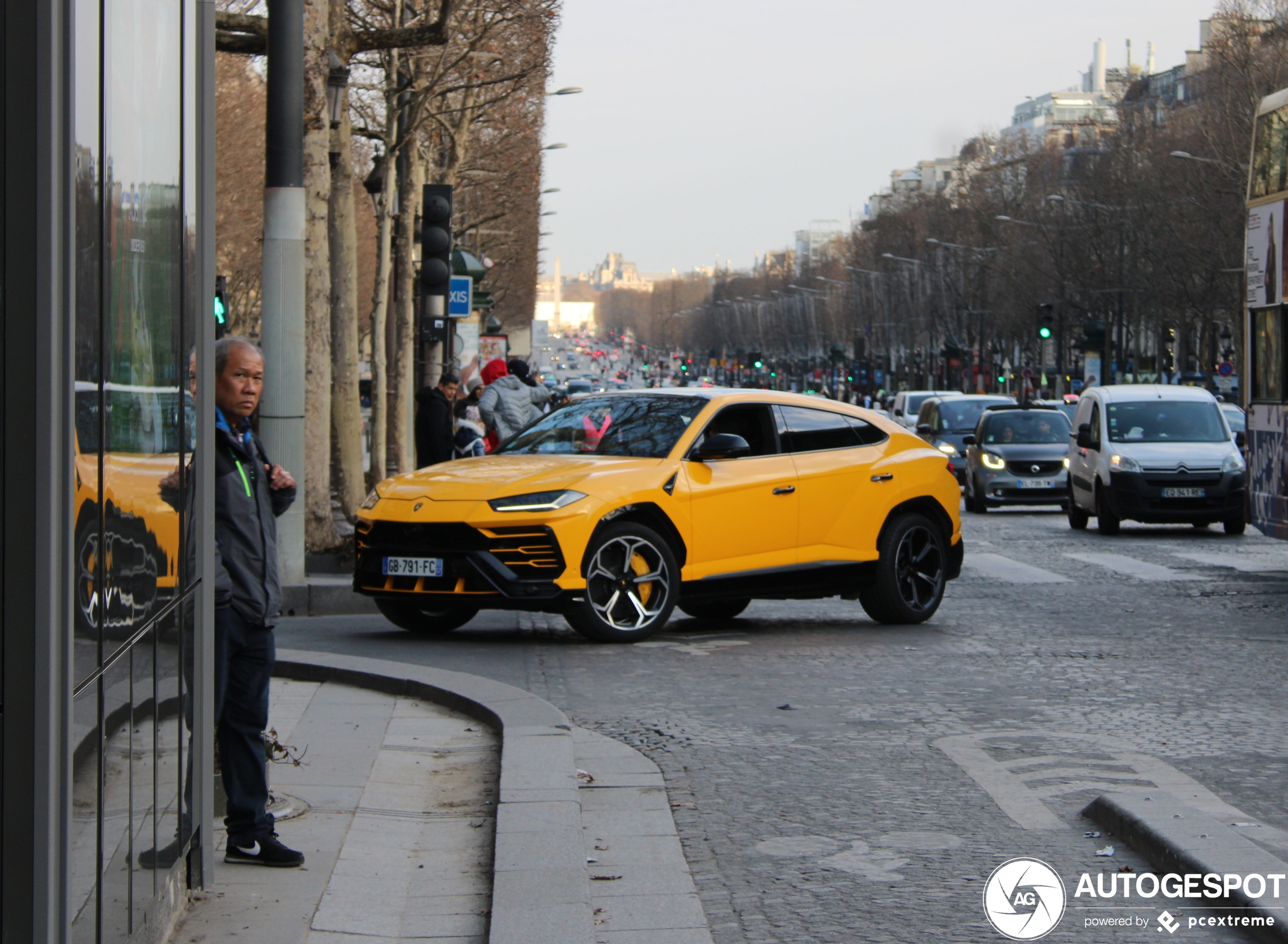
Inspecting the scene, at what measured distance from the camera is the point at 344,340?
21547mm

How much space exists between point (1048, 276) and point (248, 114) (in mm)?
31640

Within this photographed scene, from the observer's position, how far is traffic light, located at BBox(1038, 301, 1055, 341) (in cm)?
4056

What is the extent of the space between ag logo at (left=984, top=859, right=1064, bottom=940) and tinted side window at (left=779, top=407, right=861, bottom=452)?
6.52 metres

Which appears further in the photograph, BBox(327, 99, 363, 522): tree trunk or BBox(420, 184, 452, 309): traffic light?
BBox(327, 99, 363, 522): tree trunk

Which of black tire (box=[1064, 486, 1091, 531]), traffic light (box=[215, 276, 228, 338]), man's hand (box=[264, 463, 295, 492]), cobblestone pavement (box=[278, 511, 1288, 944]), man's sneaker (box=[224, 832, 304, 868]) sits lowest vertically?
black tire (box=[1064, 486, 1091, 531])

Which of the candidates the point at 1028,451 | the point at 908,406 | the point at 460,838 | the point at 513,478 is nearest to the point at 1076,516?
the point at 1028,451

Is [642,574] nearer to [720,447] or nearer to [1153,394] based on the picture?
[720,447]

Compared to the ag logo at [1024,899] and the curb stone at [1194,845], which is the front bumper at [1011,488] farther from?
the ag logo at [1024,899]

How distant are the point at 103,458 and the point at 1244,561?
53.2ft

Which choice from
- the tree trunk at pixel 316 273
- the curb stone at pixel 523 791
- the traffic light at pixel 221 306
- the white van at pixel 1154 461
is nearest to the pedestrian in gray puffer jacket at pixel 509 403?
the tree trunk at pixel 316 273

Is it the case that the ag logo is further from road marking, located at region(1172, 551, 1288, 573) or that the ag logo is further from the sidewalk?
road marking, located at region(1172, 551, 1288, 573)

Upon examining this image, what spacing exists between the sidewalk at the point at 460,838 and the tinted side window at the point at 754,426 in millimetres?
3759

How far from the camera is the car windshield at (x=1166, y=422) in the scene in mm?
22297

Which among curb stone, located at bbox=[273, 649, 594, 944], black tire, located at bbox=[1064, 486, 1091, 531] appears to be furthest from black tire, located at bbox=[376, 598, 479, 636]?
black tire, located at bbox=[1064, 486, 1091, 531]
